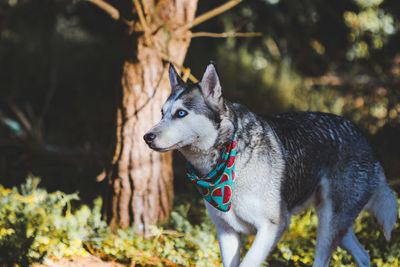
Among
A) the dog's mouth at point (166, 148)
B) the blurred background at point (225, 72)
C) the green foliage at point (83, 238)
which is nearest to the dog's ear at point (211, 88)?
the dog's mouth at point (166, 148)

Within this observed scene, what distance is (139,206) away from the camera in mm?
4152

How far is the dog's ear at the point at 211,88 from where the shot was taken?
279cm

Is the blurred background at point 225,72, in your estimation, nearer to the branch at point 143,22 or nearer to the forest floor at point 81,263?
the forest floor at point 81,263

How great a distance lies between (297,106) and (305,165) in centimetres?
554

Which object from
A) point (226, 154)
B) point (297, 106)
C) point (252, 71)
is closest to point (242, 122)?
point (226, 154)

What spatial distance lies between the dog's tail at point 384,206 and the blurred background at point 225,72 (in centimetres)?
240

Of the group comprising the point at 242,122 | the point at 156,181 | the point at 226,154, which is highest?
the point at 242,122

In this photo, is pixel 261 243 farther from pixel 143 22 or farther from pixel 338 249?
pixel 143 22

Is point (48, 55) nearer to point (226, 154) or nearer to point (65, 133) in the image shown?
point (65, 133)

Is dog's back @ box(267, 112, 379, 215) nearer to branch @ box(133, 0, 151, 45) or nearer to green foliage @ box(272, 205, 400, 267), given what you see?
green foliage @ box(272, 205, 400, 267)

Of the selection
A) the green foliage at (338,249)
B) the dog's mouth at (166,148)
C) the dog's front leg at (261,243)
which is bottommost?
the green foliage at (338,249)

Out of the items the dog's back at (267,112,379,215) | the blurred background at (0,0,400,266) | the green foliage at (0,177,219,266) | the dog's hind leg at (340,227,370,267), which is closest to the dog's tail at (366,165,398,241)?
the dog's back at (267,112,379,215)

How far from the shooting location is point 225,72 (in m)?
9.03

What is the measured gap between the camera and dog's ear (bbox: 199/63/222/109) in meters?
2.79
